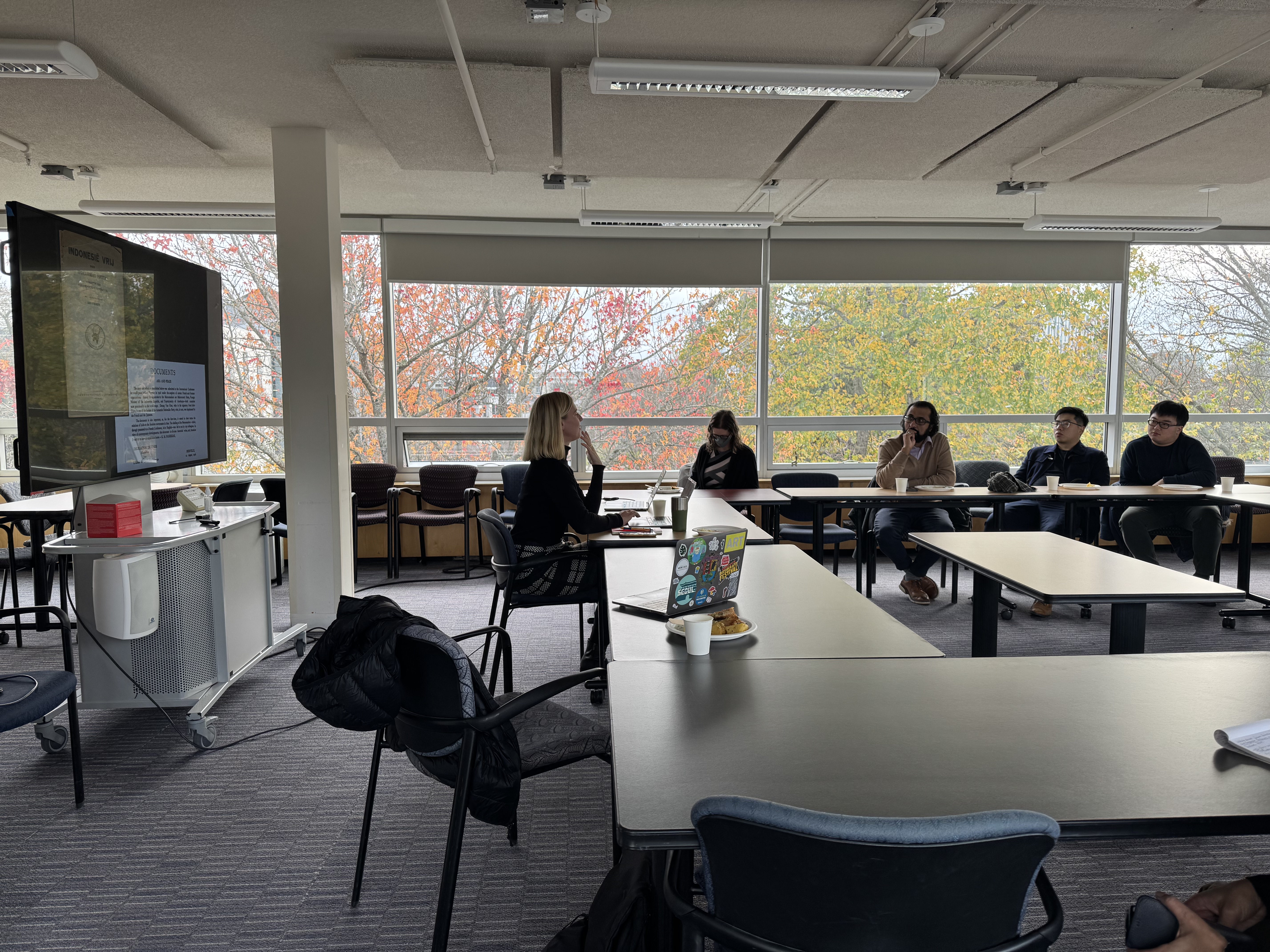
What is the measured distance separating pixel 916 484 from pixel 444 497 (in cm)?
393

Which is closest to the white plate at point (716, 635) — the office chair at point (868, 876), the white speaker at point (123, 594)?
the office chair at point (868, 876)

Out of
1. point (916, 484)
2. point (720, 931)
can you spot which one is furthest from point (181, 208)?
point (720, 931)

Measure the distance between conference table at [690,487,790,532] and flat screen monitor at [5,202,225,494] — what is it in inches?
117

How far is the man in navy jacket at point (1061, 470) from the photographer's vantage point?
5.92 metres

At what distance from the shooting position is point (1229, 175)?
551cm

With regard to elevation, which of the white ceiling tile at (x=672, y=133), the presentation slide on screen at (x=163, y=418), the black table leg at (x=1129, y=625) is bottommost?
the black table leg at (x=1129, y=625)

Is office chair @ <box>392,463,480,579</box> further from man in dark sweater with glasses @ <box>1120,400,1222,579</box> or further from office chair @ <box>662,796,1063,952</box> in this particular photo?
office chair @ <box>662,796,1063,952</box>

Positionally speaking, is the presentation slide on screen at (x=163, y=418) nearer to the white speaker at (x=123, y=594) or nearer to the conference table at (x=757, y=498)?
the white speaker at (x=123, y=594)

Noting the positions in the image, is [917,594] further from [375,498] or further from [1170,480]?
[375,498]

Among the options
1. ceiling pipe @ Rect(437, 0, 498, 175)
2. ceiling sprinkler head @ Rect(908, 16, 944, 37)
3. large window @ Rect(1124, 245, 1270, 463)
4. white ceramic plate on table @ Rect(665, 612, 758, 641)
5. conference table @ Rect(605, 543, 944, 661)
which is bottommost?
conference table @ Rect(605, 543, 944, 661)

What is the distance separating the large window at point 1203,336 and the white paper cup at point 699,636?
7653 mm

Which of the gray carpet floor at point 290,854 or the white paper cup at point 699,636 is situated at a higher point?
the white paper cup at point 699,636

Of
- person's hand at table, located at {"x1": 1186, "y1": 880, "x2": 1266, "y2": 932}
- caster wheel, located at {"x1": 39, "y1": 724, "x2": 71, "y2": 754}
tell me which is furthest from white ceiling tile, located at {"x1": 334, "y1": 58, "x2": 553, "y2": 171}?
person's hand at table, located at {"x1": 1186, "y1": 880, "x2": 1266, "y2": 932}

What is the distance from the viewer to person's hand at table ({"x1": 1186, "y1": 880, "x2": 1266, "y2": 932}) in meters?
1.45
